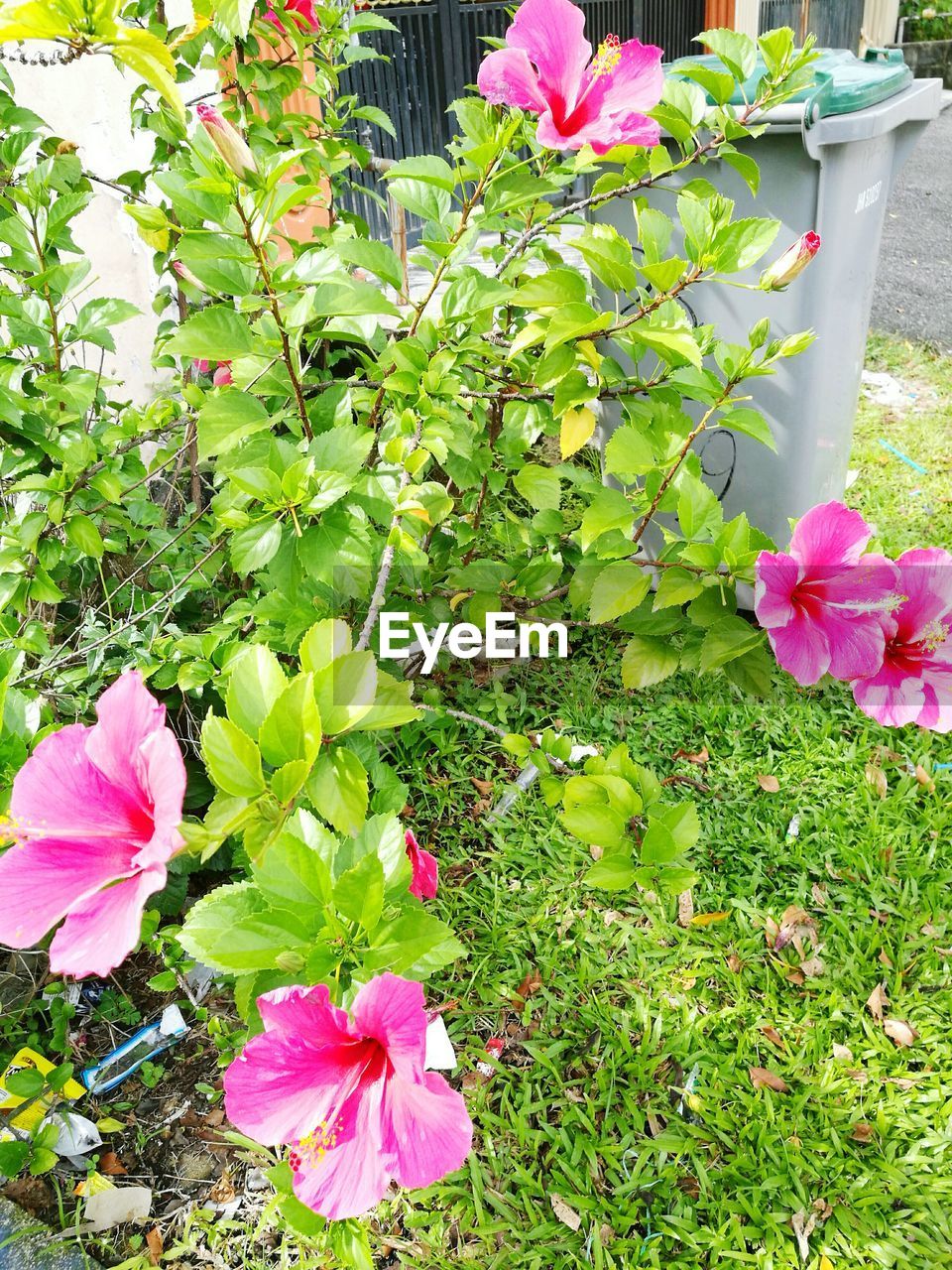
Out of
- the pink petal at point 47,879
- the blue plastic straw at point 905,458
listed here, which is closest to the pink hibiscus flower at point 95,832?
the pink petal at point 47,879

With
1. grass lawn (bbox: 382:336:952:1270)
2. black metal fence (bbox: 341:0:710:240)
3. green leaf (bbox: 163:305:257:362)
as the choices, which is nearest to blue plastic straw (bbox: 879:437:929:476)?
grass lawn (bbox: 382:336:952:1270)

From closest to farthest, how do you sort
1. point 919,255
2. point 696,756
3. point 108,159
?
point 696,756 → point 108,159 → point 919,255

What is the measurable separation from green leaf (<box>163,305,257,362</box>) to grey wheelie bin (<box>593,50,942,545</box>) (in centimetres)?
169

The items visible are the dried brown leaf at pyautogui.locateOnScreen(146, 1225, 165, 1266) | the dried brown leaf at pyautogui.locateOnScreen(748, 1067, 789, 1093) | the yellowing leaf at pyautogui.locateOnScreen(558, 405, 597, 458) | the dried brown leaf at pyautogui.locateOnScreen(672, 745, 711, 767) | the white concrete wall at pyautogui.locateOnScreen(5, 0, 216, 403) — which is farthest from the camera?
the white concrete wall at pyautogui.locateOnScreen(5, 0, 216, 403)

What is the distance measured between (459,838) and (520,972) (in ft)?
1.40

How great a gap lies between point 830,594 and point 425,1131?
0.72 meters

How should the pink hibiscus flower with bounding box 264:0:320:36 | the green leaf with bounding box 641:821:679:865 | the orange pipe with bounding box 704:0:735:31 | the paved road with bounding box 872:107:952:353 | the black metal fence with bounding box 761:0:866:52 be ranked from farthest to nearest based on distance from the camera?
the black metal fence with bounding box 761:0:866:52 < the orange pipe with bounding box 704:0:735:31 < the paved road with bounding box 872:107:952:353 < the pink hibiscus flower with bounding box 264:0:320:36 < the green leaf with bounding box 641:821:679:865

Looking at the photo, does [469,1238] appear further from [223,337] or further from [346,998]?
[223,337]

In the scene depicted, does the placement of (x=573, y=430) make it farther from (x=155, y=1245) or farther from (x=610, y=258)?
(x=155, y=1245)

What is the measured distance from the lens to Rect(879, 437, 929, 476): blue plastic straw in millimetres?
3811

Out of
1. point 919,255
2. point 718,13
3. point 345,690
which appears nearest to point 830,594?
point 345,690

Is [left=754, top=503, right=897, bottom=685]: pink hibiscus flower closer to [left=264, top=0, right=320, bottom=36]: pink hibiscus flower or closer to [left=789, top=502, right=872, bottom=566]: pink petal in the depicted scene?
[left=789, top=502, right=872, bottom=566]: pink petal

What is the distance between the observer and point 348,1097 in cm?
79

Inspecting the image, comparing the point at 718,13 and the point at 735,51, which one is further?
the point at 718,13
